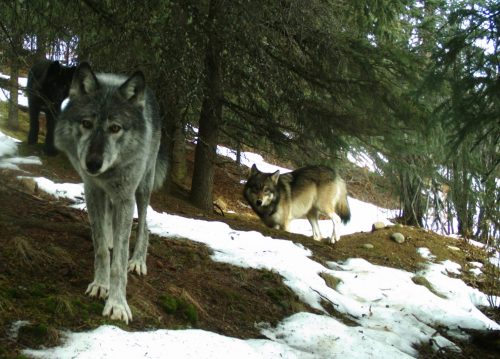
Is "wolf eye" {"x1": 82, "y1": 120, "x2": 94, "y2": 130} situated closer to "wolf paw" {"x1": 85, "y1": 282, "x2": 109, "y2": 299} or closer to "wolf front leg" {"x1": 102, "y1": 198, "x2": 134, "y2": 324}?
"wolf front leg" {"x1": 102, "y1": 198, "x2": 134, "y2": 324}

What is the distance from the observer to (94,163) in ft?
Answer: 11.7

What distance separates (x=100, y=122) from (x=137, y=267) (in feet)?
5.64

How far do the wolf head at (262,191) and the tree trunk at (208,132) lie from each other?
1280mm

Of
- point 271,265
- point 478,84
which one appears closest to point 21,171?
point 271,265

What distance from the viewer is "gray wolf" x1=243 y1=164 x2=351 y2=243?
11516 millimetres

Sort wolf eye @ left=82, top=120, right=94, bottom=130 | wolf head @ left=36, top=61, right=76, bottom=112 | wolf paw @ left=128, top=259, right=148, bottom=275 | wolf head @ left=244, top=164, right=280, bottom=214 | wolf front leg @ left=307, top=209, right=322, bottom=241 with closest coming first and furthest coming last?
wolf eye @ left=82, top=120, right=94, bottom=130 → wolf paw @ left=128, top=259, right=148, bottom=275 → wolf head @ left=36, top=61, right=76, bottom=112 → wolf head @ left=244, top=164, right=280, bottom=214 → wolf front leg @ left=307, top=209, right=322, bottom=241

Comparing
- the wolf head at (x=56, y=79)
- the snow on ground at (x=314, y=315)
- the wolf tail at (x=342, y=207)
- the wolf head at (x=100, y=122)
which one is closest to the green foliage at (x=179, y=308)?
the snow on ground at (x=314, y=315)

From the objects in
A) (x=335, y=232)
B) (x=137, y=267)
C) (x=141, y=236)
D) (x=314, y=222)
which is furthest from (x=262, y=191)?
(x=137, y=267)

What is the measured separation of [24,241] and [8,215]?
3.57ft

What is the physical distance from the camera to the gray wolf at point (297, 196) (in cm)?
1152

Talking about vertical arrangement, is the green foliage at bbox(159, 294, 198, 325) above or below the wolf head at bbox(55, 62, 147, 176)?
below

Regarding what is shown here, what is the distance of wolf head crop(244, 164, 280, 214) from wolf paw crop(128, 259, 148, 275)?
257 inches

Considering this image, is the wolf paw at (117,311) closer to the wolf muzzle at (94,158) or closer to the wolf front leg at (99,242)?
the wolf front leg at (99,242)

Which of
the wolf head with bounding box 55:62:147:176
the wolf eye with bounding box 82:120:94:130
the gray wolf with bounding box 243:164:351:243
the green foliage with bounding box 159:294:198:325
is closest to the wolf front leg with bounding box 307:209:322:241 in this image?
the gray wolf with bounding box 243:164:351:243
